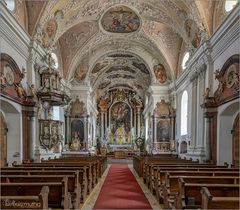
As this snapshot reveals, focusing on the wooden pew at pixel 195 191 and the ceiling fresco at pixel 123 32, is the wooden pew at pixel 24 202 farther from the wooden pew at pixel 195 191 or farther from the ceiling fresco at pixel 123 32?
the ceiling fresco at pixel 123 32

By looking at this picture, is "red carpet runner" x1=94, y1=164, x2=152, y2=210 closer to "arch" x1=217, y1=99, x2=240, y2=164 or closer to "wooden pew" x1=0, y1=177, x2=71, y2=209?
"wooden pew" x1=0, y1=177, x2=71, y2=209

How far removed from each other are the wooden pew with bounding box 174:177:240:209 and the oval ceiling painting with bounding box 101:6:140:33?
13212mm

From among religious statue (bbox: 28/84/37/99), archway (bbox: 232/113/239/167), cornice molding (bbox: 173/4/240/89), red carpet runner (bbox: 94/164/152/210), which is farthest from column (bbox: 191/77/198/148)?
religious statue (bbox: 28/84/37/99)

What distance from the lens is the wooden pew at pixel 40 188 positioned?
458 cm

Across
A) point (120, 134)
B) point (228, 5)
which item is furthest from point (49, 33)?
point (120, 134)

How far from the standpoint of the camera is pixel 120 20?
688 inches

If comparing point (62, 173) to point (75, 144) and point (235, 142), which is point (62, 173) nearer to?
point (235, 142)

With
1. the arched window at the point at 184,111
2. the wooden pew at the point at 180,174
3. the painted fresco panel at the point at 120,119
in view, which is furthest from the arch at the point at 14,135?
the painted fresco panel at the point at 120,119

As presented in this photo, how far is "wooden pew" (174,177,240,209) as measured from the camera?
15.1 feet

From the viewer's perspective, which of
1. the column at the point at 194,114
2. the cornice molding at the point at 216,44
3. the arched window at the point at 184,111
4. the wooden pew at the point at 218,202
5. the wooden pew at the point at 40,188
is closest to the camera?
the wooden pew at the point at 218,202

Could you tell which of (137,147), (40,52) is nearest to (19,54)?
(40,52)

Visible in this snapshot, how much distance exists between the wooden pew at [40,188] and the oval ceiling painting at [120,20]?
13150 mm

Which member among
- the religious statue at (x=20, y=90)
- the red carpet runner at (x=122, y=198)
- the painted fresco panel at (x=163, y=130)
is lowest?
the red carpet runner at (x=122, y=198)

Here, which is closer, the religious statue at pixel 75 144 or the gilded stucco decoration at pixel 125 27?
the gilded stucco decoration at pixel 125 27
